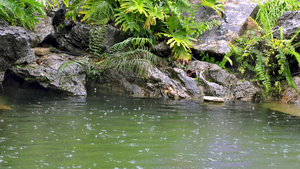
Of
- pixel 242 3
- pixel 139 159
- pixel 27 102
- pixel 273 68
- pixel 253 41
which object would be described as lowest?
pixel 139 159

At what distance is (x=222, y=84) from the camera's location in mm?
9172

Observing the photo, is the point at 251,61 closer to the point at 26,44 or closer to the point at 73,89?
the point at 73,89

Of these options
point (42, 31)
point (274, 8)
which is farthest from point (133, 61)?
point (274, 8)

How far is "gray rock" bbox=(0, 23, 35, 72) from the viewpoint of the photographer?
23.5 feet

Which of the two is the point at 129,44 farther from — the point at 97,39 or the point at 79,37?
the point at 79,37

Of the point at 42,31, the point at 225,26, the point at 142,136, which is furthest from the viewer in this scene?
the point at 225,26

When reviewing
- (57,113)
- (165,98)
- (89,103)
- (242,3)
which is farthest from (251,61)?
(57,113)

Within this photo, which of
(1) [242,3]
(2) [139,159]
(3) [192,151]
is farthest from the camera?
(1) [242,3]

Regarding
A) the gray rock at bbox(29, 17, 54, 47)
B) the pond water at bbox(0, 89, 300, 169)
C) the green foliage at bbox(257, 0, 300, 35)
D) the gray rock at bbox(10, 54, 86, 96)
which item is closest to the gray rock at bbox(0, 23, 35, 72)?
the gray rock at bbox(10, 54, 86, 96)

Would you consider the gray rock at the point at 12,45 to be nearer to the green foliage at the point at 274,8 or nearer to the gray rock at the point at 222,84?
the gray rock at the point at 222,84

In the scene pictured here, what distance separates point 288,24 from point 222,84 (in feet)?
9.02

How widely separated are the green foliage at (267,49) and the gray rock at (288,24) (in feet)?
0.68

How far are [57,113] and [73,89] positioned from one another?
2382 mm

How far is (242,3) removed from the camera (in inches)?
447
